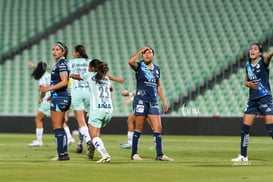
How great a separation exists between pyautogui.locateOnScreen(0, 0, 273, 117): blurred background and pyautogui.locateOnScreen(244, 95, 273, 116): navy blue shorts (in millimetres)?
13989

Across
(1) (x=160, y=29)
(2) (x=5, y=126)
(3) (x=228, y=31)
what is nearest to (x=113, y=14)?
(1) (x=160, y=29)

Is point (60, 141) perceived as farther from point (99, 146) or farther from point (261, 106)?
point (261, 106)

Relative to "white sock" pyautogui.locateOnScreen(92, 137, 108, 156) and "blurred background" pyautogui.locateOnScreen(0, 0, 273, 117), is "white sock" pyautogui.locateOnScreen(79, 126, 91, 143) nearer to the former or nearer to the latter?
"white sock" pyautogui.locateOnScreen(92, 137, 108, 156)

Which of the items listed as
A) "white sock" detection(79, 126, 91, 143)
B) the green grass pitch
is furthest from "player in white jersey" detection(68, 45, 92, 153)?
the green grass pitch

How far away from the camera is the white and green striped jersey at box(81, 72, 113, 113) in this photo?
49.8ft

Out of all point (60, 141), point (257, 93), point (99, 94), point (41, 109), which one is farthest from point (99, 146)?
point (41, 109)

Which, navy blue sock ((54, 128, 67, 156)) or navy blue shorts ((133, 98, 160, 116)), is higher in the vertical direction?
navy blue shorts ((133, 98, 160, 116))

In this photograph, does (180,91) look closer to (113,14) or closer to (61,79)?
(113,14)

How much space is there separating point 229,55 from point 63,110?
1894cm

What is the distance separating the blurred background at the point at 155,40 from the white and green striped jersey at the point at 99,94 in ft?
47.4

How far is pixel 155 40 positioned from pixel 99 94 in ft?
67.6

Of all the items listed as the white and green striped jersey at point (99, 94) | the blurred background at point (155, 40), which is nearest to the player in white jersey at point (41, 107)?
the white and green striped jersey at point (99, 94)

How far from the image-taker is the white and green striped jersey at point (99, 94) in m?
15.2

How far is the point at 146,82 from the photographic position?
1597 centimetres
